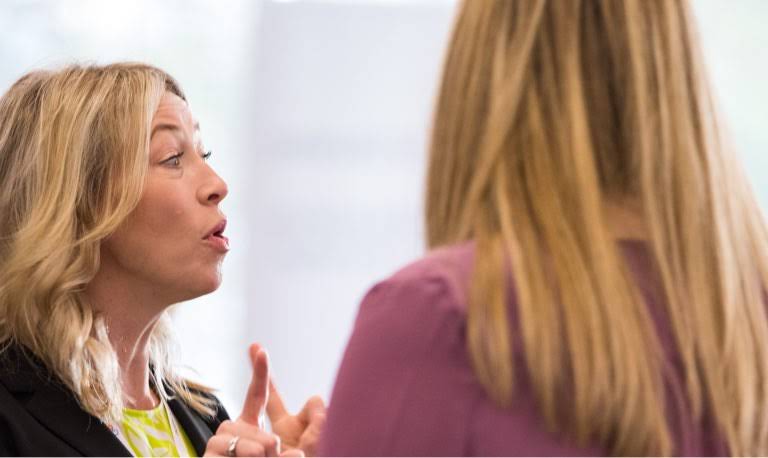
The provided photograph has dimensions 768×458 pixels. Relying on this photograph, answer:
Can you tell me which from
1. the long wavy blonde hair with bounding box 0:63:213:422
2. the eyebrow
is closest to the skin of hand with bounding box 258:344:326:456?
the long wavy blonde hair with bounding box 0:63:213:422

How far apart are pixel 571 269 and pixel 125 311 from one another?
3.95 ft

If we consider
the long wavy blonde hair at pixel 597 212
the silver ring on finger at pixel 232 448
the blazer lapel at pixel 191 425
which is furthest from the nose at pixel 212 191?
the long wavy blonde hair at pixel 597 212

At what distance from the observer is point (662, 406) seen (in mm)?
835

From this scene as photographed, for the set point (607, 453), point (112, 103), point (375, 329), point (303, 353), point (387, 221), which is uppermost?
point (112, 103)

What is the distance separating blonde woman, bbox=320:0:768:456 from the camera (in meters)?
0.82

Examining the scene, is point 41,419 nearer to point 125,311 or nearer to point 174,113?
point 125,311

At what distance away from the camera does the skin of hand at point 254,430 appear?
5.06 feet

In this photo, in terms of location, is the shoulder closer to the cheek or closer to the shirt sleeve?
the shirt sleeve

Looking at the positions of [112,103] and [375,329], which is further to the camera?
[112,103]

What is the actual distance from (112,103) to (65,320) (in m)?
0.40

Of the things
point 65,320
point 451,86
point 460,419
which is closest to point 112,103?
point 65,320

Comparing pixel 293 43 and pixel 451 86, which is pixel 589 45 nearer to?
pixel 451 86

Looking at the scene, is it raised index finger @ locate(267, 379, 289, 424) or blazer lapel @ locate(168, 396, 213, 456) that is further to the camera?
blazer lapel @ locate(168, 396, 213, 456)

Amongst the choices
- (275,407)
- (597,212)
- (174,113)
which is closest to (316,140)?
(174,113)
